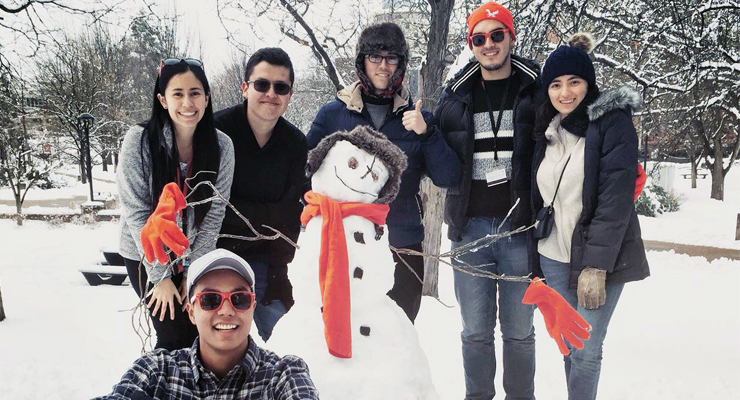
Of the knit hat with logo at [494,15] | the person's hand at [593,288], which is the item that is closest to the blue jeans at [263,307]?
the person's hand at [593,288]

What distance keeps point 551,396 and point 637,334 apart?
2.17 metres

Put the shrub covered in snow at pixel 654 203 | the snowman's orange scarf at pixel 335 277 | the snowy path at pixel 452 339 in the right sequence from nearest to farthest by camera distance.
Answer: the snowman's orange scarf at pixel 335 277 → the snowy path at pixel 452 339 → the shrub covered in snow at pixel 654 203

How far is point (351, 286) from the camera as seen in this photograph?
2.03m

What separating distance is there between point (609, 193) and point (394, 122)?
1.09 m

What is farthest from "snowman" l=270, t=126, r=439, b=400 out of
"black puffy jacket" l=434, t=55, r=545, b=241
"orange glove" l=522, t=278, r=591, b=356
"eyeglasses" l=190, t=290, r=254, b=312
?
"black puffy jacket" l=434, t=55, r=545, b=241

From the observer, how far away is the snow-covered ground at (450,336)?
3945 mm

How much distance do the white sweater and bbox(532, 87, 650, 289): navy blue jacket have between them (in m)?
0.05

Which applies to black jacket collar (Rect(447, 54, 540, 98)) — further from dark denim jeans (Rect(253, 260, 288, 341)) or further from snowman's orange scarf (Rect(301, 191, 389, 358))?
dark denim jeans (Rect(253, 260, 288, 341))

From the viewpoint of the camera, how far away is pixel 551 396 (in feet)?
12.1

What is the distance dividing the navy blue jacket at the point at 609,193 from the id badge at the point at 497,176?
1.31 ft

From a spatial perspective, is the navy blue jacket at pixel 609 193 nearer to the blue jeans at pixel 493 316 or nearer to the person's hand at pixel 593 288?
the person's hand at pixel 593 288

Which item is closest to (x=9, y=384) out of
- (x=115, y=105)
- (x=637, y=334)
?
(x=637, y=334)

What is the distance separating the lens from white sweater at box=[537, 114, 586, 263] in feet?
8.06

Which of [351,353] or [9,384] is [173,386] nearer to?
[351,353]
